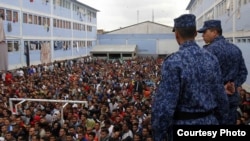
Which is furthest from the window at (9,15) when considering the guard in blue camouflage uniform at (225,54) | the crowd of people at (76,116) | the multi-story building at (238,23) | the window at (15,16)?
the guard in blue camouflage uniform at (225,54)

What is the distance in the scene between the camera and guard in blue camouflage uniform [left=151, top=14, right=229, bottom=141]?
270 centimetres

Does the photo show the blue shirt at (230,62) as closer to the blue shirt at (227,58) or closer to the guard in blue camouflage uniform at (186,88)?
the blue shirt at (227,58)

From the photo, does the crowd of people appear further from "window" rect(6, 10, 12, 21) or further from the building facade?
the building facade

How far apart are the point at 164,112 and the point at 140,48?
46.8 m

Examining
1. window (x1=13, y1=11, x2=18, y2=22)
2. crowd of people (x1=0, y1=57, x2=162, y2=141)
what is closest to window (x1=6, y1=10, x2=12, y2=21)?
window (x1=13, y1=11, x2=18, y2=22)

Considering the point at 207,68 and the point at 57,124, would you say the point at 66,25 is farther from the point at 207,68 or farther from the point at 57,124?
the point at 207,68

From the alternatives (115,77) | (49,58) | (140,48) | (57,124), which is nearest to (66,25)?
(49,58)

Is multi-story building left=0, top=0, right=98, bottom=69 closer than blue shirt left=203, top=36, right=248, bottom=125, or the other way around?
blue shirt left=203, top=36, right=248, bottom=125

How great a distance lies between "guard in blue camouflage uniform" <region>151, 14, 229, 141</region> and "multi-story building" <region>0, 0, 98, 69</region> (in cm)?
2117

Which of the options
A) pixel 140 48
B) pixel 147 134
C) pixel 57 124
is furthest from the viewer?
pixel 140 48

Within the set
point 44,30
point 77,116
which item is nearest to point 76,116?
point 77,116

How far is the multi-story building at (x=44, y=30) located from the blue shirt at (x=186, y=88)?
2123 cm

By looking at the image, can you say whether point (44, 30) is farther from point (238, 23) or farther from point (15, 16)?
point (238, 23)

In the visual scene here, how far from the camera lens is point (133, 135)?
8.29 m
